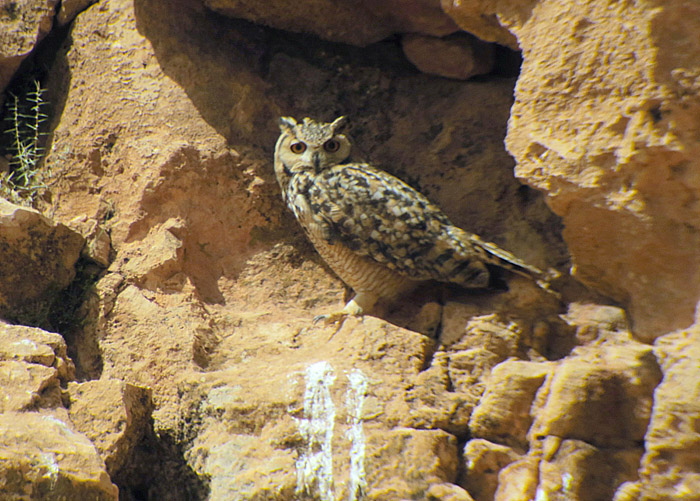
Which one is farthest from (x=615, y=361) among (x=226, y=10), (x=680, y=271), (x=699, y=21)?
(x=226, y=10)

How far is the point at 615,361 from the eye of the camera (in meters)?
2.22

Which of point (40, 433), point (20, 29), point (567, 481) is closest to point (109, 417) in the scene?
point (40, 433)

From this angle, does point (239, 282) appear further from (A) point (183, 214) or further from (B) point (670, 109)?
(B) point (670, 109)

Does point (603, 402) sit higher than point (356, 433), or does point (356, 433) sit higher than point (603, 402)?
point (603, 402)

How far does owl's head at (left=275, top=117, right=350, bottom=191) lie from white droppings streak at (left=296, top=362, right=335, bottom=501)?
1148 mm

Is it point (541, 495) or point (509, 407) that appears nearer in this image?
point (541, 495)

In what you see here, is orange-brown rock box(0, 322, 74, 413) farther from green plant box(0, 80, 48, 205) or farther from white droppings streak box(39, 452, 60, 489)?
green plant box(0, 80, 48, 205)

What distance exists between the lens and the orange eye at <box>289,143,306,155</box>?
3.03 meters

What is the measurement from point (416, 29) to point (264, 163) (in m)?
1.26

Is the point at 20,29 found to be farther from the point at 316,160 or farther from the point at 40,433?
the point at 40,433

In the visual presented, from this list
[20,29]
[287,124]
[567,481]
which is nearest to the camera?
[567,481]

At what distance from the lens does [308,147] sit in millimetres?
3012

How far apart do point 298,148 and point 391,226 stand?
2.35 feet

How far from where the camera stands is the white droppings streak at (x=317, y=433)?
2082 mm
